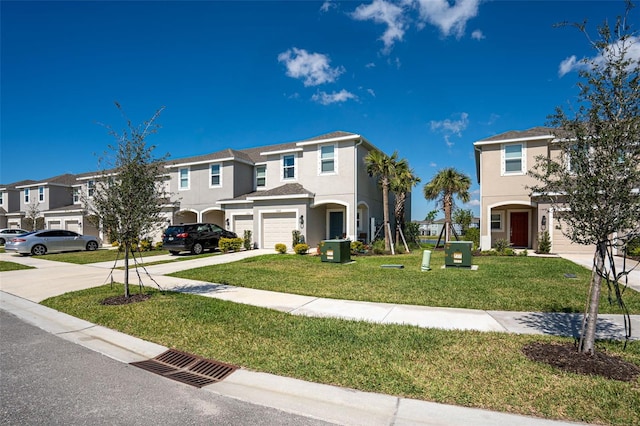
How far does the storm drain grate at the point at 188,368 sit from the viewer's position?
13.4 ft

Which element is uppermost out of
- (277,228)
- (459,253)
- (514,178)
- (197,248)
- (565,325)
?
(514,178)

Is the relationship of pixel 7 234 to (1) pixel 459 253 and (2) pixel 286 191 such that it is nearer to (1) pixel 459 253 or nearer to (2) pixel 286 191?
(2) pixel 286 191

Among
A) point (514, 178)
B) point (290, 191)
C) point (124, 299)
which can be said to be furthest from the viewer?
point (290, 191)

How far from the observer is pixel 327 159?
66.5 ft

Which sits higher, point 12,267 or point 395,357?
point 395,357

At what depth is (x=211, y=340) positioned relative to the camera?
5.28 m

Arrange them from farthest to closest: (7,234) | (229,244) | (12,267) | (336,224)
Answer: (7,234) → (336,224) → (229,244) → (12,267)

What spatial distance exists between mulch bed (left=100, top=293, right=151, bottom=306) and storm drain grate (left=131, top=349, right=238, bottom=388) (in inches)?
141

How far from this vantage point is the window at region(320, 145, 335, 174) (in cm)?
2009

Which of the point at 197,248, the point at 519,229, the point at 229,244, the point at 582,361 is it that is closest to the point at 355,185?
the point at 229,244

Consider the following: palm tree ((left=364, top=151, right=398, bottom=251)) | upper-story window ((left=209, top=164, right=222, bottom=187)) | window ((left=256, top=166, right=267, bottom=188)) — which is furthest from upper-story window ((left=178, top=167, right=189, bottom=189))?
palm tree ((left=364, top=151, right=398, bottom=251))

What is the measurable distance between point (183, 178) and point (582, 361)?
25.9 m

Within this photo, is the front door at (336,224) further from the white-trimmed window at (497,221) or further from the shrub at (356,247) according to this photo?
the white-trimmed window at (497,221)

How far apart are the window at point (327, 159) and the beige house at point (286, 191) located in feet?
0.19
